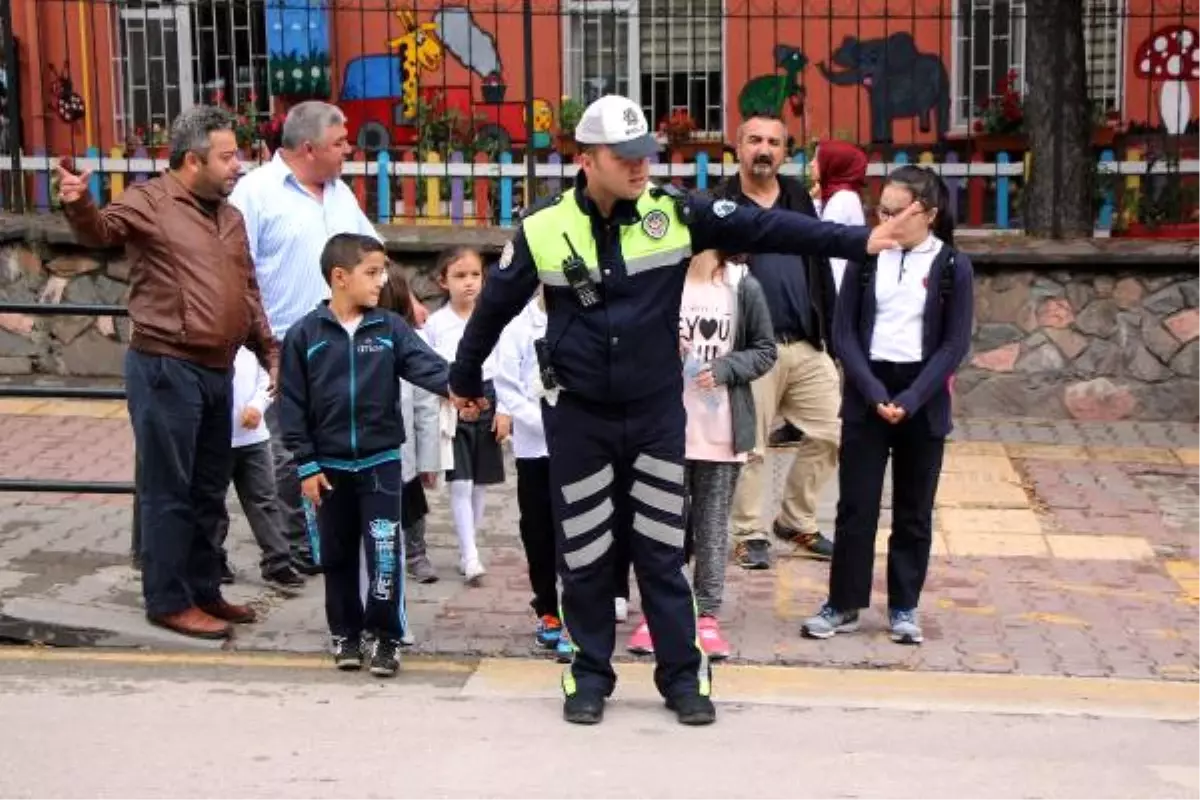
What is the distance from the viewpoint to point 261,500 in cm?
764

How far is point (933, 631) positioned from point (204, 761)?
2.84 m

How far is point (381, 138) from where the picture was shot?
49.3ft

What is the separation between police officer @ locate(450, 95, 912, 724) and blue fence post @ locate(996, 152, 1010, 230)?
6.12 m

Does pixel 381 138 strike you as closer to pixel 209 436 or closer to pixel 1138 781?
pixel 209 436

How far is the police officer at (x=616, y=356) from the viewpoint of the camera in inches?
228

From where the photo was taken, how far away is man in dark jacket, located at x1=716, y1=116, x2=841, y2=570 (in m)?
8.03

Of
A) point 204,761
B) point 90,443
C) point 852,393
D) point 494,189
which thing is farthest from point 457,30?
point 204,761

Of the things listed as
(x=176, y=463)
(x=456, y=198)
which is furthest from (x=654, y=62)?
(x=176, y=463)

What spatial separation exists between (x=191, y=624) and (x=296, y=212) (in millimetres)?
1692

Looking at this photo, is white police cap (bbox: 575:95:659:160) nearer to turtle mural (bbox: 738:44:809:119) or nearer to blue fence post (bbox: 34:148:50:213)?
blue fence post (bbox: 34:148:50:213)

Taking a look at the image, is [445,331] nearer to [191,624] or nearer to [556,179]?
[191,624]

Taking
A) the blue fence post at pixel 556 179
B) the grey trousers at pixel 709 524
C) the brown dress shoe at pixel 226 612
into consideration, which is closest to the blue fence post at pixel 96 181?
the blue fence post at pixel 556 179

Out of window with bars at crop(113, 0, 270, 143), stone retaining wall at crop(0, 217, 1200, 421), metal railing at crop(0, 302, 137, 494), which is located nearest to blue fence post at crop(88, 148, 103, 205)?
window with bars at crop(113, 0, 270, 143)

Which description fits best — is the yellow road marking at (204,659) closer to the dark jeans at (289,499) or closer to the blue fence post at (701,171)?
the dark jeans at (289,499)
